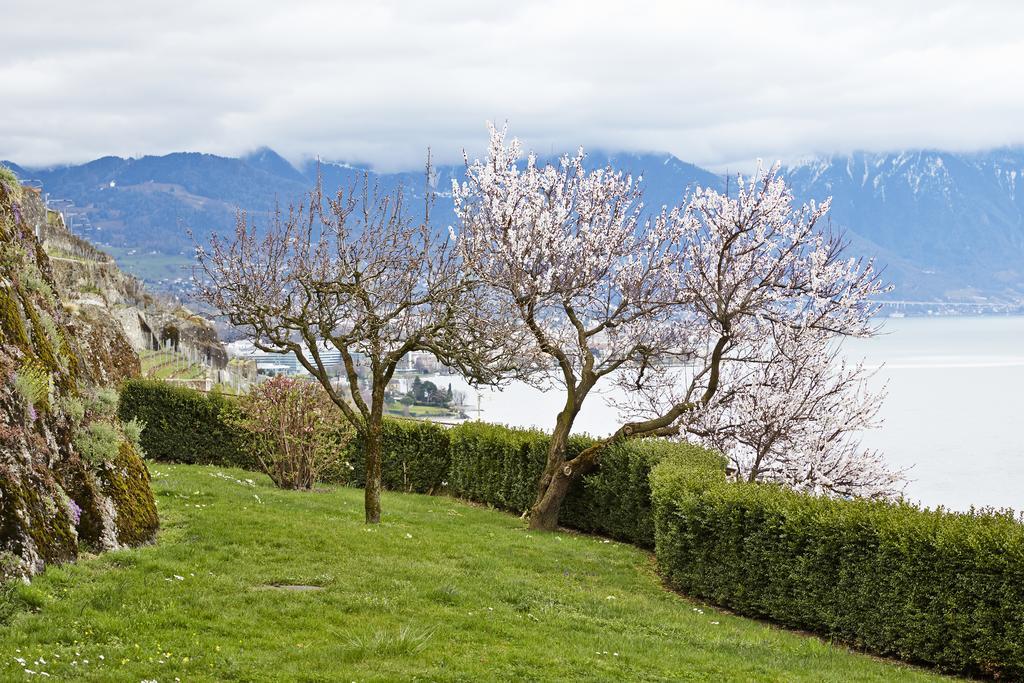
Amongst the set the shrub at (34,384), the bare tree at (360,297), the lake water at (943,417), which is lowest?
the lake water at (943,417)

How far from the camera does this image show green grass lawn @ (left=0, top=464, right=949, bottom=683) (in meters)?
7.14

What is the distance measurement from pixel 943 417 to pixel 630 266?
169 ft

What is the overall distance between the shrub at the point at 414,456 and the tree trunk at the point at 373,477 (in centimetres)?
879

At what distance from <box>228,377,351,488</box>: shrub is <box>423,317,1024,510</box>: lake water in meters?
4.26

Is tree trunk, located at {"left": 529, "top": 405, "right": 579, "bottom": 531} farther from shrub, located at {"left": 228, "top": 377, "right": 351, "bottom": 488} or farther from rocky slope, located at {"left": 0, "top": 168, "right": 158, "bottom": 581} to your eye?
rocky slope, located at {"left": 0, "top": 168, "right": 158, "bottom": 581}

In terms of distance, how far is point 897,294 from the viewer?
177750mm

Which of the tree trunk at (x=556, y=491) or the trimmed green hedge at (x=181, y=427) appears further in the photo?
the trimmed green hedge at (x=181, y=427)

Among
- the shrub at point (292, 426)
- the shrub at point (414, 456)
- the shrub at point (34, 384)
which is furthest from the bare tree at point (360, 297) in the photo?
the shrub at point (414, 456)

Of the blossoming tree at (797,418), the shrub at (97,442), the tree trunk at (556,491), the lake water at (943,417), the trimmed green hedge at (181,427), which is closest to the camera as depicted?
the shrub at (97,442)

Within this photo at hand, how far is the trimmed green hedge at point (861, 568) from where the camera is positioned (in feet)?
31.6

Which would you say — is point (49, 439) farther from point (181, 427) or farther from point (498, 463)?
point (181, 427)

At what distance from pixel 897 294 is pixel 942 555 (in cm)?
18184

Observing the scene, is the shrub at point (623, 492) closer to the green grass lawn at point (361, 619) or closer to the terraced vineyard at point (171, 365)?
the green grass lawn at point (361, 619)

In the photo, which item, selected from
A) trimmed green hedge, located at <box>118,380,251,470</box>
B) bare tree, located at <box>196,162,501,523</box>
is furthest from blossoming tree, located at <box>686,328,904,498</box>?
trimmed green hedge, located at <box>118,380,251,470</box>
